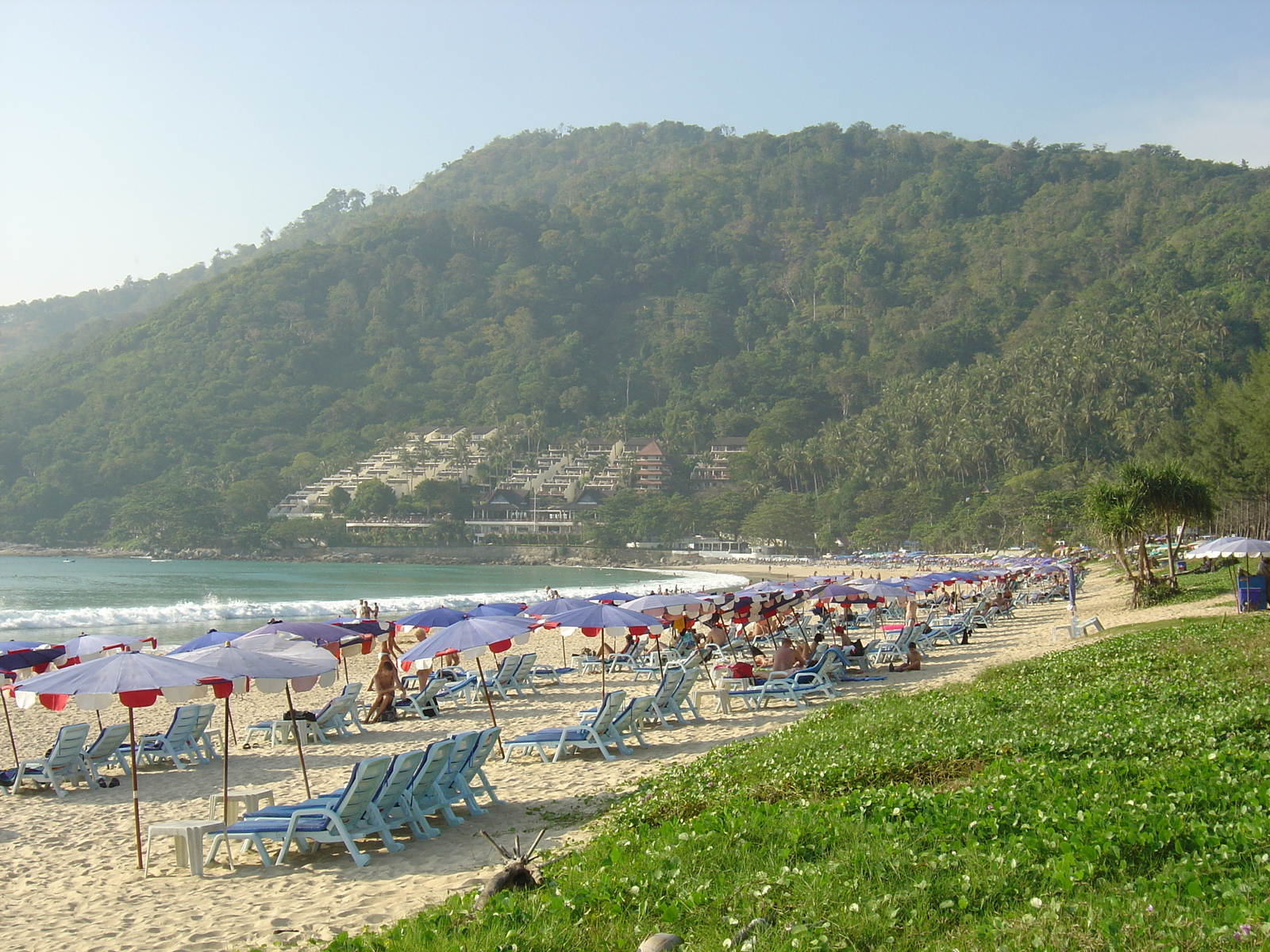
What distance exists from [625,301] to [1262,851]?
163 metres

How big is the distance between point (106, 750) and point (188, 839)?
428cm

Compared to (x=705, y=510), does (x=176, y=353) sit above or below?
above

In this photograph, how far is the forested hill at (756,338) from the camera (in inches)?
3602

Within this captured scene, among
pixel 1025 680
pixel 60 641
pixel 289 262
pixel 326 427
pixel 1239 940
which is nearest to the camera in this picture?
pixel 1239 940

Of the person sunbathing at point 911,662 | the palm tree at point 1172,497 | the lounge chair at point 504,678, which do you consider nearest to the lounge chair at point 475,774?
the lounge chair at point 504,678

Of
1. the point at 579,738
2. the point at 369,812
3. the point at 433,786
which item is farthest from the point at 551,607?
the point at 369,812

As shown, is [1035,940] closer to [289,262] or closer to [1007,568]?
[1007,568]

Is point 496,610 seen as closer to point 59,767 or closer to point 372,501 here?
point 59,767

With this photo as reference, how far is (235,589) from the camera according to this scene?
6197 centimetres

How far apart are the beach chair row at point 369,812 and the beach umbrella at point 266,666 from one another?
0.62 meters

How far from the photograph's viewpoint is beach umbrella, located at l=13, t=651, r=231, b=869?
22.0 ft

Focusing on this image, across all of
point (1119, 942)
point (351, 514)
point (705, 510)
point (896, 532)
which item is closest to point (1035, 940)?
point (1119, 942)

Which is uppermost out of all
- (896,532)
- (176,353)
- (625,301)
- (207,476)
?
(625,301)

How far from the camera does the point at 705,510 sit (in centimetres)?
10638
